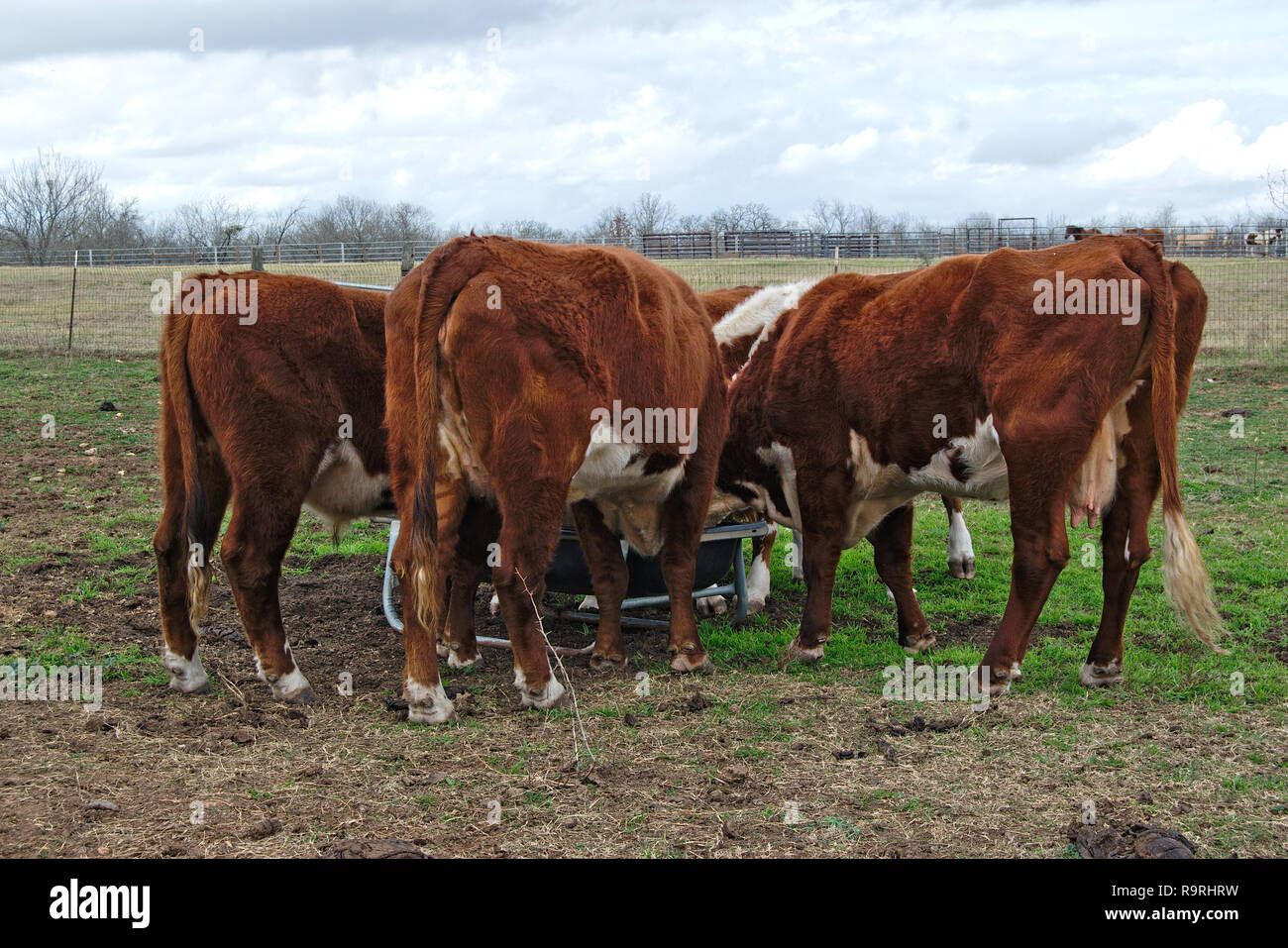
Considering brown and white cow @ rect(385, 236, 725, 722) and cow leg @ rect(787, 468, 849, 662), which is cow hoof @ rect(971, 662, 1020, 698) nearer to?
cow leg @ rect(787, 468, 849, 662)

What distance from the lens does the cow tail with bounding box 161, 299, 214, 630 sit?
5172 mm

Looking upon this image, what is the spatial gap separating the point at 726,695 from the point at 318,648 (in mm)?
2405

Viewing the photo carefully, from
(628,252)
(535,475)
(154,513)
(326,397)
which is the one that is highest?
(628,252)

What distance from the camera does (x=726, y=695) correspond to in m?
5.39

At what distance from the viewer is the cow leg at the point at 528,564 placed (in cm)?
486

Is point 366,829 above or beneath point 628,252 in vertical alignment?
beneath

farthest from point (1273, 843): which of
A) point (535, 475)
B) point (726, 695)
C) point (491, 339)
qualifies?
point (491, 339)

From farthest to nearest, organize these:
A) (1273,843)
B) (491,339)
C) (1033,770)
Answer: (491,339) → (1033,770) → (1273,843)

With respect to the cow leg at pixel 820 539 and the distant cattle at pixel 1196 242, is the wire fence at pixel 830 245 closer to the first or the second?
the distant cattle at pixel 1196 242

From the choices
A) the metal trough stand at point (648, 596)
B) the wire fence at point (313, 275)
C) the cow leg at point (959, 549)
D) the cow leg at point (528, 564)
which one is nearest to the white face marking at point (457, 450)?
the cow leg at point (528, 564)

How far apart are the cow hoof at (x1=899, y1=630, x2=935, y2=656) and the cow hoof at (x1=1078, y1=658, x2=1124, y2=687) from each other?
950mm

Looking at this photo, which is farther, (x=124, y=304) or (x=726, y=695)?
(x=124, y=304)

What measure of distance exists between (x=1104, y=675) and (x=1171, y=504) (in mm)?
977

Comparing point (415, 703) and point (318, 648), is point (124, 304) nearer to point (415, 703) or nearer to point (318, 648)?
point (318, 648)
